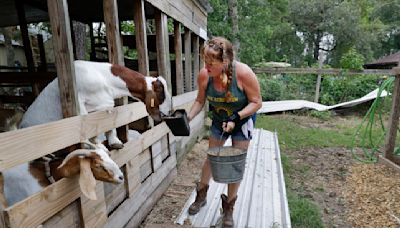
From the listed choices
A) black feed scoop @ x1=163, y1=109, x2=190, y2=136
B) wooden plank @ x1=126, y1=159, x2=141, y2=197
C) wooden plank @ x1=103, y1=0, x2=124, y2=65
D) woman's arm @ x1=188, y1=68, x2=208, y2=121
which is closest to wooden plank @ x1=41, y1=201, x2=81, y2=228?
wooden plank @ x1=126, y1=159, x2=141, y2=197

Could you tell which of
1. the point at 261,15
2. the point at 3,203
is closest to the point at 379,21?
the point at 261,15

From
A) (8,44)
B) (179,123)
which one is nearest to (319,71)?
(179,123)

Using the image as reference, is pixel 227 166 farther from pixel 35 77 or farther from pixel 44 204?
pixel 35 77

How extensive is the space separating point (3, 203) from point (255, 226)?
202 cm

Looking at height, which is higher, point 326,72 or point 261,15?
point 261,15

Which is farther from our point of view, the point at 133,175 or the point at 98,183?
the point at 133,175

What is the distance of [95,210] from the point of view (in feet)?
7.18

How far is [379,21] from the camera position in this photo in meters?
23.7

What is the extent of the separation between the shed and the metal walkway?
0.62 metres

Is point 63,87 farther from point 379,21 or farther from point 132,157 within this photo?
point 379,21

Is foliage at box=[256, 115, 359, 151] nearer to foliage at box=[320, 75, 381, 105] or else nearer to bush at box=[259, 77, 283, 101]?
foliage at box=[320, 75, 381, 105]

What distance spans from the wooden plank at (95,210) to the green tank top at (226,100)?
1165 mm

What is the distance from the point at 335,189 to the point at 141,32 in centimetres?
346

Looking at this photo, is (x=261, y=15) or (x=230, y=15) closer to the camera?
(x=230, y=15)
